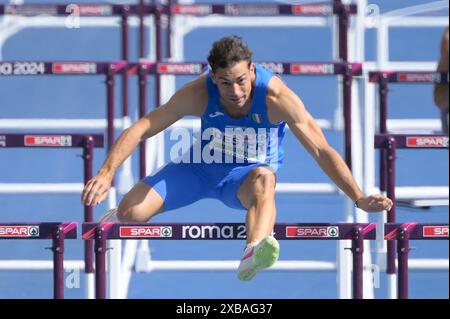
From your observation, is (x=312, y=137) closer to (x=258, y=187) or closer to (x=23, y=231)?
(x=258, y=187)

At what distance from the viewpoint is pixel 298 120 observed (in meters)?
6.53

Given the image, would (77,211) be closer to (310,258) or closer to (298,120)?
(310,258)

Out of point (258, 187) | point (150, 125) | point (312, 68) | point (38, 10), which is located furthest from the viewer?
point (38, 10)

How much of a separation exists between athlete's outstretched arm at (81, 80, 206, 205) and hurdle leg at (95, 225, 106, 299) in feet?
1.01

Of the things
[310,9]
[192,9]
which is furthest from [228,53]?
[192,9]

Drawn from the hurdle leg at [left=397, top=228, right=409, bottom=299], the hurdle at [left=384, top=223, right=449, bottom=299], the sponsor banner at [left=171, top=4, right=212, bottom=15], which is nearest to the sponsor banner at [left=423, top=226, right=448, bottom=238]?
the hurdle at [left=384, top=223, right=449, bottom=299]

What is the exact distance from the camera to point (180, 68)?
840 centimetres

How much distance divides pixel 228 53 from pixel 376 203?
3.53ft

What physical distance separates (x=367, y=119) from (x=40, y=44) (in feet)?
20.5

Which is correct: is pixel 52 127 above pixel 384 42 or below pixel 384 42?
below

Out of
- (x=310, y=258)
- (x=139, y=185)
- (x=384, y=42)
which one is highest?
(x=384, y=42)

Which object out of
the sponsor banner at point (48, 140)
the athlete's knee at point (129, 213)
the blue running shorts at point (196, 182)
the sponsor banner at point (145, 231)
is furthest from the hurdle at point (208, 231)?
the sponsor banner at point (48, 140)

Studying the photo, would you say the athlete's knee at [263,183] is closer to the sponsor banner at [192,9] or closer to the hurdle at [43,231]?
the hurdle at [43,231]
